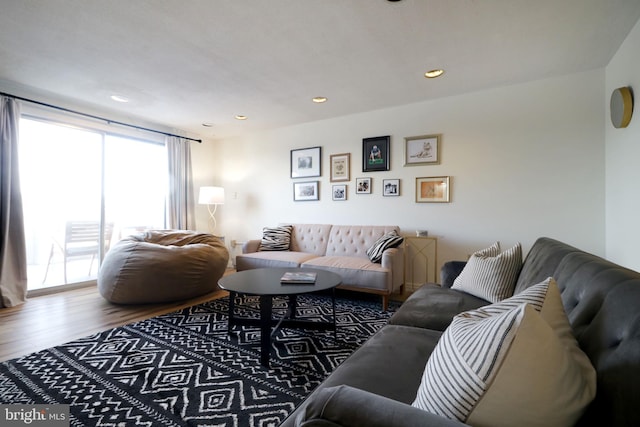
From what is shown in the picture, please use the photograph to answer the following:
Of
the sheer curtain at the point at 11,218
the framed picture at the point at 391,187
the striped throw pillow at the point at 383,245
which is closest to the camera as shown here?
the sheer curtain at the point at 11,218

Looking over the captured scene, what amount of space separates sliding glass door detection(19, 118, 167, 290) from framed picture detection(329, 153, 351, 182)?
2.88 meters

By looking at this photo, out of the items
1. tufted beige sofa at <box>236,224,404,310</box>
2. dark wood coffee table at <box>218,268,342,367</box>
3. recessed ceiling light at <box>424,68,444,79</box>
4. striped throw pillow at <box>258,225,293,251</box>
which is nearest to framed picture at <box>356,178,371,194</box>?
tufted beige sofa at <box>236,224,404,310</box>

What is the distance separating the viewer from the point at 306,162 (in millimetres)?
4570

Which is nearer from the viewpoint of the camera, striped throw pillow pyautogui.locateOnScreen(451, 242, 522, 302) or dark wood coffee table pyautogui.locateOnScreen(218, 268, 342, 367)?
striped throw pillow pyautogui.locateOnScreen(451, 242, 522, 302)

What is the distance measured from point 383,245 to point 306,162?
1.93 meters

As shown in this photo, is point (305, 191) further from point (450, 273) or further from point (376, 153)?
point (450, 273)

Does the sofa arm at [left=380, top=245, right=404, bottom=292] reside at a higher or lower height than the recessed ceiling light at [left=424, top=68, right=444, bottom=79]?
lower

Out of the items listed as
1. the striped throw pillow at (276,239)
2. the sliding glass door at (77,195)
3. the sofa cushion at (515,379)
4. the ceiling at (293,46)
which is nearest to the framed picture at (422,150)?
the ceiling at (293,46)

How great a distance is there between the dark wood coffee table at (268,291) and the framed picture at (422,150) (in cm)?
206

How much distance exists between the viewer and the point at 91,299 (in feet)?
10.9

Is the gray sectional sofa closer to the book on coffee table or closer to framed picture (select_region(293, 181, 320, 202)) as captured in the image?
the book on coffee table

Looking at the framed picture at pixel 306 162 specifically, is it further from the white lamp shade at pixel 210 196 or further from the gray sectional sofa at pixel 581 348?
the gray sectional sofa at pixel 581 348

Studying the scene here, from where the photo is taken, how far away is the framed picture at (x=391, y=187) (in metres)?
3.87

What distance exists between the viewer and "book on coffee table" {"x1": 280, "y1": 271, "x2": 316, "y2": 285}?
2.22 meters
